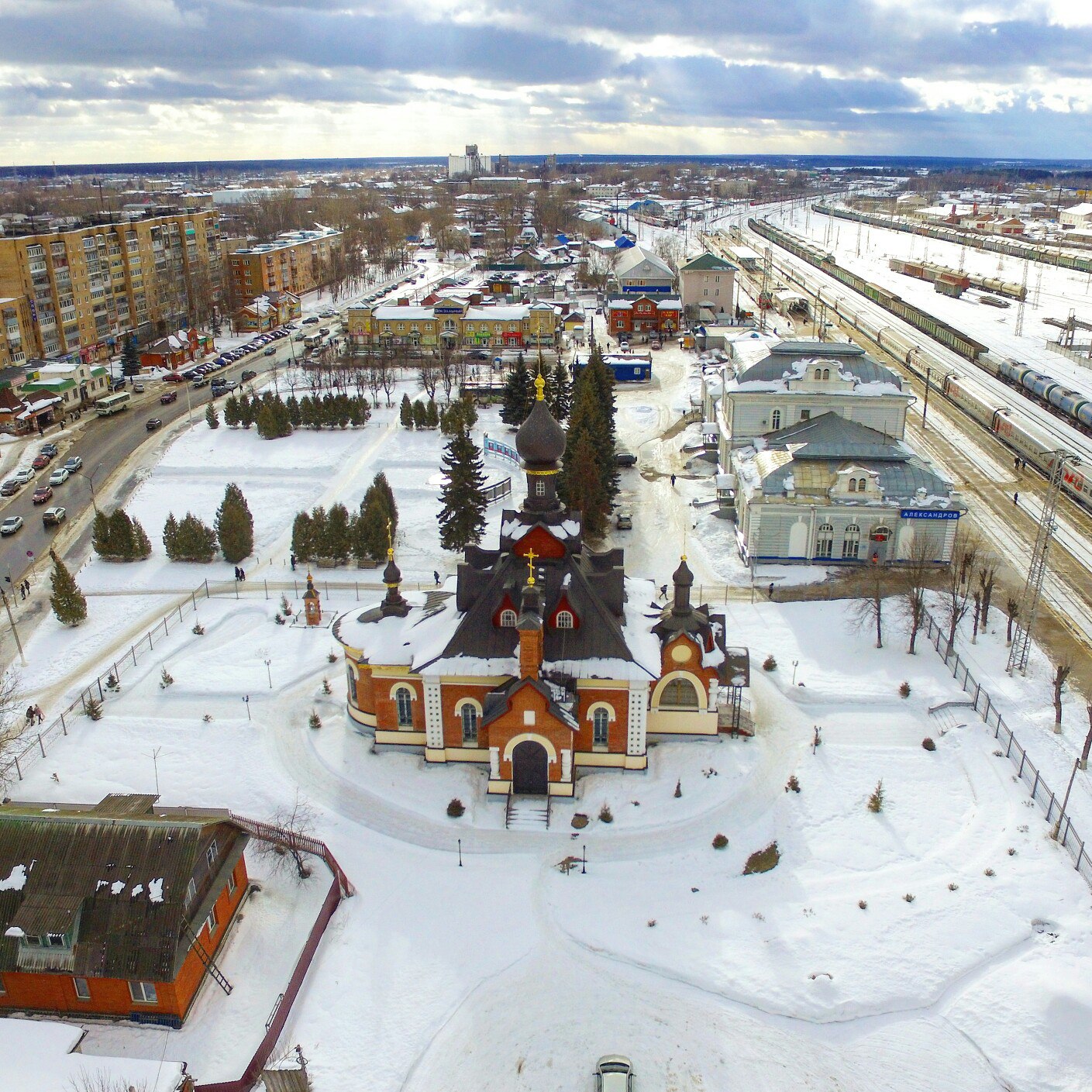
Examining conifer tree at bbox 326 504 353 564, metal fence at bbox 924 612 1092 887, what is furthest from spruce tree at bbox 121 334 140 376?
metal fence at bbox 924 612 1092 887

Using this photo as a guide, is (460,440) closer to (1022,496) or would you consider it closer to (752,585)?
(752,585)

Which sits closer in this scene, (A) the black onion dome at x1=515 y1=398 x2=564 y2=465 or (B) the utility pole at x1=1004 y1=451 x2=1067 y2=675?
(A) the black onion dome at x1=515 y1=398 x2=564 y2=465

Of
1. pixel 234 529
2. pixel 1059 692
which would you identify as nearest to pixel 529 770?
pixel 1059 692

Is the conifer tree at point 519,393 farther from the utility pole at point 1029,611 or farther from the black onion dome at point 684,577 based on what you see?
the utility pole at point 1029,611

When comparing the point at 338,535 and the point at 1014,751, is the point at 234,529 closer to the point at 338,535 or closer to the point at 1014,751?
the point at 338,535

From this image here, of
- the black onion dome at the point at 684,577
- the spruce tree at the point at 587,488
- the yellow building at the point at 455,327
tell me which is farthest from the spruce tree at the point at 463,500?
the yellow building at the point at 455,327

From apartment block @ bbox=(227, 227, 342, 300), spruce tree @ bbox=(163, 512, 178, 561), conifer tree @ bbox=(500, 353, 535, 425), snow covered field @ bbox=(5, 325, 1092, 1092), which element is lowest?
snow covered field @ bbox=(5, 325, 1092, 1092)

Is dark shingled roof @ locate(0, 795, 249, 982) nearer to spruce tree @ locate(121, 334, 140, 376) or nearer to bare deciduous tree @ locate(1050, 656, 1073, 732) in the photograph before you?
bare deciduous tree @ locate(1050, 656, 1073, 732)

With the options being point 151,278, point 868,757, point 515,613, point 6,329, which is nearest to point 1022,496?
point 868,757
